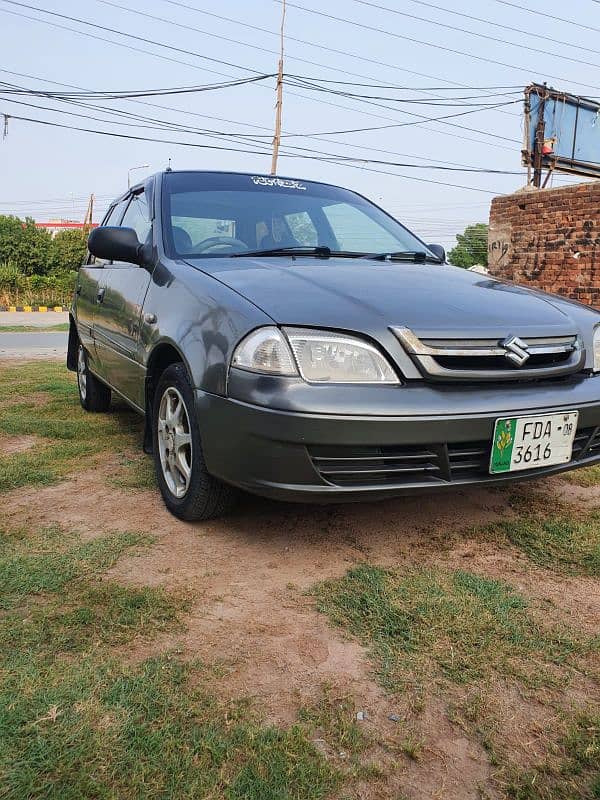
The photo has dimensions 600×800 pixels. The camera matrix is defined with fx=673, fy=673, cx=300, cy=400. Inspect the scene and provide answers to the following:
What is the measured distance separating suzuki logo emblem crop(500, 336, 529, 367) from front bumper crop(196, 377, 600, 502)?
10cm

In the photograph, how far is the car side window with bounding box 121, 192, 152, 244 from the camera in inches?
137

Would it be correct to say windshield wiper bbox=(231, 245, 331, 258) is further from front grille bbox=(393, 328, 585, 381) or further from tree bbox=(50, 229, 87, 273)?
tree bbox=(50, 229, 87, 273)

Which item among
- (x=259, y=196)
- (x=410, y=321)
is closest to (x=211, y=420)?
(x=410, y=321)

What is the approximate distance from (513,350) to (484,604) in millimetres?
863

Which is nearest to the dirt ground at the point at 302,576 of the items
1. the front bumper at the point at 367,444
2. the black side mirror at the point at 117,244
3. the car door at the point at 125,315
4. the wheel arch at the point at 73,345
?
the front bumper at the point at 367,444

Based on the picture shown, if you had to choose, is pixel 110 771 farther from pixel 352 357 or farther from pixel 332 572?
pixel 352 357

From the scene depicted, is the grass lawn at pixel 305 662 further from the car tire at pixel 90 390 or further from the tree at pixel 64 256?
the tree at pixel 64 256

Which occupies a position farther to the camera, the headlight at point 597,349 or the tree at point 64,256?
the tree at point 64,256

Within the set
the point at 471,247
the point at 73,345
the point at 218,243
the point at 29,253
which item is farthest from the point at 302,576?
the point at 471,247

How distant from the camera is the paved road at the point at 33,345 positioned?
930cm

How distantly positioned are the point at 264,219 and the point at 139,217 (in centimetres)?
80

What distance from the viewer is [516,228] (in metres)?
8.52

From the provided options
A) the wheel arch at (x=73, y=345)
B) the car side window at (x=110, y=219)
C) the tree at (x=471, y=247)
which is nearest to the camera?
the car side window at (x=110, y=219)

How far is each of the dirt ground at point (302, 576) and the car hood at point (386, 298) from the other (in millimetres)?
830
